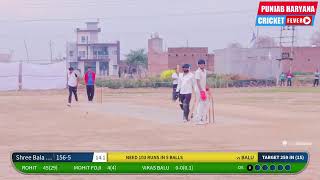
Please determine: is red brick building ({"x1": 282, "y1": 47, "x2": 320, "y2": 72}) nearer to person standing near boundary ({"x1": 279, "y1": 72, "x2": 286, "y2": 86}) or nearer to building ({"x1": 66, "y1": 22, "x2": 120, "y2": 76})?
person standing near boundary ({"x1": 279, "y1": 72, "x2": 286, "y2": 86})

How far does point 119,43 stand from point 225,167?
100 m

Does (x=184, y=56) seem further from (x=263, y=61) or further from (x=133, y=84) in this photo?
(x=133, y=84)

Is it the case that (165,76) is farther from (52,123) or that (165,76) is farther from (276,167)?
(276,167)

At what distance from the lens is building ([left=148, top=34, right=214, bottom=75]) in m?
83.2

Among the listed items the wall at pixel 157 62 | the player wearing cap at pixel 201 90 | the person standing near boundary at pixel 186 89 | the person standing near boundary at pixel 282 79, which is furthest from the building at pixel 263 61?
the player wearing cap at pixel 201 90

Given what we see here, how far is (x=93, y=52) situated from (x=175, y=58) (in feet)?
82.8

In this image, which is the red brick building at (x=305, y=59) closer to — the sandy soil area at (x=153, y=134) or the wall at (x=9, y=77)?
the wall at (x=9, y=77)

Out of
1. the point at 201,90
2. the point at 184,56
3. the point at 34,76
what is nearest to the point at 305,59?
the point at 184,56

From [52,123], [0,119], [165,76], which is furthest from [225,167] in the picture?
[165,76]

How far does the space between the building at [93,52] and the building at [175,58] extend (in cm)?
1410

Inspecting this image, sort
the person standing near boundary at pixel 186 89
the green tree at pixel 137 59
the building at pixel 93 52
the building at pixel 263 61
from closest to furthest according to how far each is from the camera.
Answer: the person standing near boundary at pixel 186 89 → the building at pixel 263 61 → the green tree at pixel 137 59 → the building at pixel 93 52
